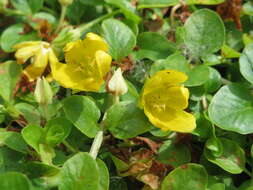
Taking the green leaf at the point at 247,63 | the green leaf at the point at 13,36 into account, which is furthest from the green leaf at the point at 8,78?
the green leaf at the point at 247,63

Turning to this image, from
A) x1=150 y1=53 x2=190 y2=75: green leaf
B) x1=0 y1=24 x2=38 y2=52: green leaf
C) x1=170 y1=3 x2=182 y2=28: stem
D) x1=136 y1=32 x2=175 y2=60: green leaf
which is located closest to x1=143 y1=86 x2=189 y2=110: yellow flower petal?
x1=150 y1=53 x2=190 y2=75: green leaf

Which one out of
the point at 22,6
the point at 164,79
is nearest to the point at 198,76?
the point at 164,79

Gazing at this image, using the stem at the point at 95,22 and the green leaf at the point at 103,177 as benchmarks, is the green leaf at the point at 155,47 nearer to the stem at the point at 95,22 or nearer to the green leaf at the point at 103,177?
the stem at the point at 95,22

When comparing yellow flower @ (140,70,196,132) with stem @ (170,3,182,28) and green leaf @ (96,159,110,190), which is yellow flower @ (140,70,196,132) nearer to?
green leaf @ (96,159,110,190)

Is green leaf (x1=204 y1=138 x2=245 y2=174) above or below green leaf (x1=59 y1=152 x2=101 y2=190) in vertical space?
below

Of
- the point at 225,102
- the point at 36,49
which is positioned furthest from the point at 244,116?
the point at 36,49

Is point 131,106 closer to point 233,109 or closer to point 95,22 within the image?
point 233,109
